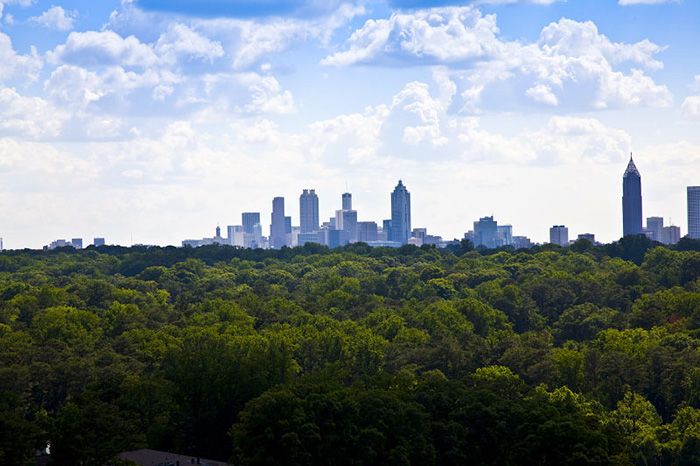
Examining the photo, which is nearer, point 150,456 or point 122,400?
point 150,456

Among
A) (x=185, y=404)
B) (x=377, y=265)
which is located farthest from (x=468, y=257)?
(x=185, y=404)

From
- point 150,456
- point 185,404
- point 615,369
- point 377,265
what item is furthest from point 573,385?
point 377,265

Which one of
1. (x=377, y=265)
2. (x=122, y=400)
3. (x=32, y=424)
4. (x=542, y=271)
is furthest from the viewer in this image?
(x=377, y=265)

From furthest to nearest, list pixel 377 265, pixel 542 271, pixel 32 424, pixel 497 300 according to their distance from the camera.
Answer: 1. pixel 377 265
2. pixel 542 271
3. pixel 497 300
4. pixel 32 424

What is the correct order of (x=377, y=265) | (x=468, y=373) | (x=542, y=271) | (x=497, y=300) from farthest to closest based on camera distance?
(x=377, y=265) → (x=542, y=271) → (x=497, y=300) → (x=468, y=373)

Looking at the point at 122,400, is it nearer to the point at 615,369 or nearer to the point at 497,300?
the point at 615,369

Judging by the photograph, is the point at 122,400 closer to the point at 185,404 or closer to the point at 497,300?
the point at 185,404
